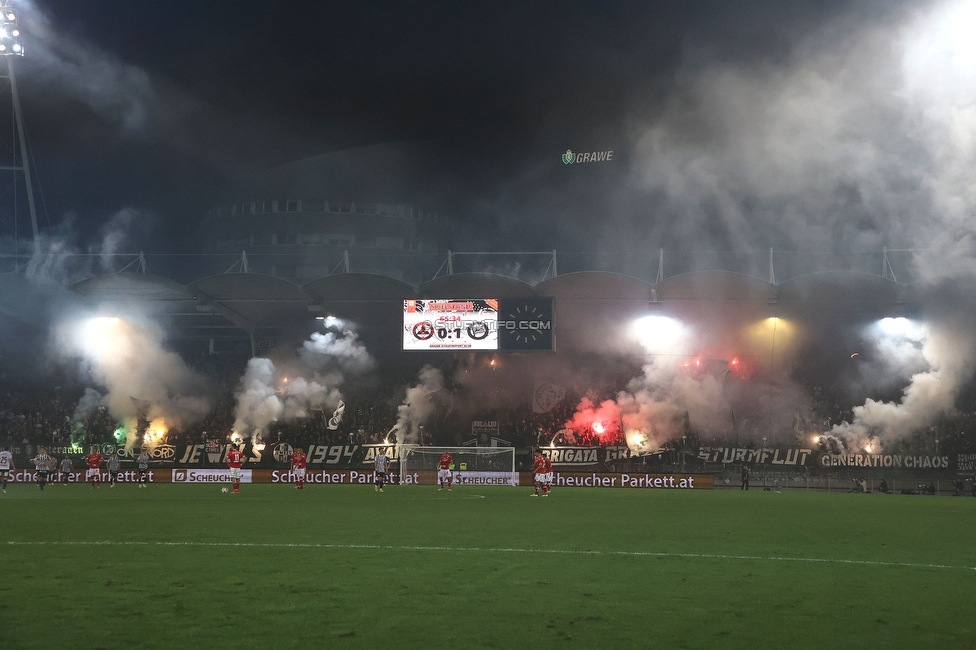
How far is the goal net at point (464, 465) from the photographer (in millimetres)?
44156

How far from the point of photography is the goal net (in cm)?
4416

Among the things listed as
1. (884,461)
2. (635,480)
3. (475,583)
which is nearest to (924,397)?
(884,461)

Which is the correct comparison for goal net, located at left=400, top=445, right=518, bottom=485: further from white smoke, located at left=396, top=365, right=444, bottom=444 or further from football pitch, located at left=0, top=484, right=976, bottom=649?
football pitch, located at left=0, top=484, right=976, bottom=649

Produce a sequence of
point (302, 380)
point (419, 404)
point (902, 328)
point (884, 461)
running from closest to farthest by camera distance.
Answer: point (884, 461) → point (902, 328) → point (302, 380) → point (419, 404)

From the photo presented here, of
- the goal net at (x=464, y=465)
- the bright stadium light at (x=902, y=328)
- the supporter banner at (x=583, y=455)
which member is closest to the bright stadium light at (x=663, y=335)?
the supporter banner at (x=583, y=455)

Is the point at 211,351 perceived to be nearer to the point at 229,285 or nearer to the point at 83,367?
the point at 83,367

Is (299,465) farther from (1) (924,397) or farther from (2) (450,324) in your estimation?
(1) (924,397)

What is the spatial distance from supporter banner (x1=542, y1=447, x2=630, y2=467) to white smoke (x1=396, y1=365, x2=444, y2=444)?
823 cm

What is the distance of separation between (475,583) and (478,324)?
1364 inches

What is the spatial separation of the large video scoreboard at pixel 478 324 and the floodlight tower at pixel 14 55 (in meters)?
18.3

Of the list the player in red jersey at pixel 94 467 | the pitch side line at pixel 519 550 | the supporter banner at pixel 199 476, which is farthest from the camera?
the supporter banner at pixel 199 476

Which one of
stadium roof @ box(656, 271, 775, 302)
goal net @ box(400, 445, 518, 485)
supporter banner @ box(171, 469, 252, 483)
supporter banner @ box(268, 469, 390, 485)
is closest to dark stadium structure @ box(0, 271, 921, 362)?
stadium roof @ box(656, 271, 775, 302)

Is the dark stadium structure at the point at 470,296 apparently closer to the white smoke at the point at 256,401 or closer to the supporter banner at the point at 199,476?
the white smoke at the point at 256,401

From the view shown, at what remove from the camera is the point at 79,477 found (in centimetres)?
4422
